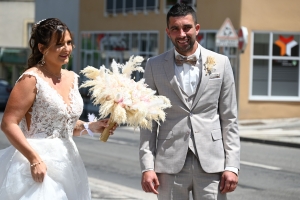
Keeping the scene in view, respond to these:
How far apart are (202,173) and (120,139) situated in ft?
42.9

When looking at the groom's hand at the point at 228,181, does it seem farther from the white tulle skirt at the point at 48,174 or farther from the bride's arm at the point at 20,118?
the bride's arm at the point at 20,118

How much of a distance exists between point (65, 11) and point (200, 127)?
1412 inches

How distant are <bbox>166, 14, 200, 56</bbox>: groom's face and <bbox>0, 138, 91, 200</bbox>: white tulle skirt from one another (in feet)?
3.32

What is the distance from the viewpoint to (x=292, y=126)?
21.9m

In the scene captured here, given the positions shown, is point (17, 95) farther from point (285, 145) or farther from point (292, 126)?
point (292, 126)

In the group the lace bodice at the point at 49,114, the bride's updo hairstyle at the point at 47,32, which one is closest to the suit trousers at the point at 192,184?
the lace bodice at the point at 49,114

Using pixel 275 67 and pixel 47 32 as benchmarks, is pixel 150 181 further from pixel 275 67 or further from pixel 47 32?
pixel 275 67

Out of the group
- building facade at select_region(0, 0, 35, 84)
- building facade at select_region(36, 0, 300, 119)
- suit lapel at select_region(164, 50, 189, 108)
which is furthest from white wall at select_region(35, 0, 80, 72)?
suit lapel at select_region(164, 50, 189, 108)

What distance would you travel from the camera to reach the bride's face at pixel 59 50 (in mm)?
4473

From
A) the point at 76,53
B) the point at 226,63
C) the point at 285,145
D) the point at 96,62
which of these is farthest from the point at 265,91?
the point at 226,63

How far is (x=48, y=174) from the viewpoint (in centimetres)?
448

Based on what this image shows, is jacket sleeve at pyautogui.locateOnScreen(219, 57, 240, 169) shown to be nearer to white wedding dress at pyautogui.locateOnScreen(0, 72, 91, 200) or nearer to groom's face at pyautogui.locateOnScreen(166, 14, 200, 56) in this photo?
groom's face at pyautogui.locateOnScreen(166, 14, 200, 56)

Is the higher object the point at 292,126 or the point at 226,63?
the point at 226,63

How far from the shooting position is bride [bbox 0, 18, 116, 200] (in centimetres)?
435
